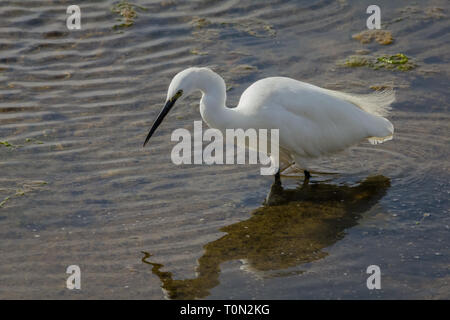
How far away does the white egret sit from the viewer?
5535 mm

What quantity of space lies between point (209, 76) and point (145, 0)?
3951 mm

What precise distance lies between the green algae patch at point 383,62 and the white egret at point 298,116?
5.51 feet

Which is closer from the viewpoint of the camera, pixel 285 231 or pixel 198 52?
pixel 285 231

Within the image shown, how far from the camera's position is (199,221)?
5336 millimetres

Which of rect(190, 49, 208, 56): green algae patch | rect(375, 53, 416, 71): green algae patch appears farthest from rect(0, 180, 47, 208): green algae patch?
rect(375, 53, 416, 71): green algae patch

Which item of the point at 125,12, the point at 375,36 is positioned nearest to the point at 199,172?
the point at 375,36

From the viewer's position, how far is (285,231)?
5.25 m

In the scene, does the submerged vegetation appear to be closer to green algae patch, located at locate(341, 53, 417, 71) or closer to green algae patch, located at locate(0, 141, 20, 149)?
green algae patch, located at locate(0, 141, 20, 149)

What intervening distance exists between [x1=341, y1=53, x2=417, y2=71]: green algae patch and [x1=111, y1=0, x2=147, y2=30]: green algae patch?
2666 millimetres

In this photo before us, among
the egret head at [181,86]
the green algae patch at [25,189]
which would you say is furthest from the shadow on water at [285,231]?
the green algae patch at [25,189]

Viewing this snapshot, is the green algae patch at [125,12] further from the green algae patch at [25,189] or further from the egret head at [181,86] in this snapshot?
the egret head at [181,86]

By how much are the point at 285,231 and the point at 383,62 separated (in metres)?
3.19

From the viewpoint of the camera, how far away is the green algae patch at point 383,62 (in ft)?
24.9

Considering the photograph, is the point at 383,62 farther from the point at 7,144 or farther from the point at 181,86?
the point at 7,144
